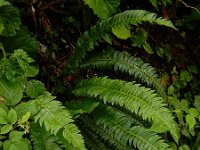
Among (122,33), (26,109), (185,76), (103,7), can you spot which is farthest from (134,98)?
(185,76)

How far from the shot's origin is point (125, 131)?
2992 millimetres

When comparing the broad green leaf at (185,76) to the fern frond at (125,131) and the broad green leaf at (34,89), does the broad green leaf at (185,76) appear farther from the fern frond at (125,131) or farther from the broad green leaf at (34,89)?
the broad green leaf at (34,89)

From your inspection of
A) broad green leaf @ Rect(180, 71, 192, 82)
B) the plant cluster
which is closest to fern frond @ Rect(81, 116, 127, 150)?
the plant cluster

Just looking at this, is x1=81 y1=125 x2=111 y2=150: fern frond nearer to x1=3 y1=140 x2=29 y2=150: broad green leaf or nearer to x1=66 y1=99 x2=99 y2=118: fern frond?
x1=66 y1=99 x2=99 y2=118: fern frond

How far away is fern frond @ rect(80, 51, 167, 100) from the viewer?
3405 millimetres

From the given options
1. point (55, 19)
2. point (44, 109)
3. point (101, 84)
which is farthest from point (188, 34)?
point (44, 109)

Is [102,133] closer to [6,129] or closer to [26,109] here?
[26,109]

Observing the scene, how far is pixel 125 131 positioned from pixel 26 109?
863mm

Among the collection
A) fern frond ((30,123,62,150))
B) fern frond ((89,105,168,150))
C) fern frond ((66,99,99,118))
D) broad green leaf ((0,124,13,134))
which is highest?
broad green leaf ((0,124,13,134))

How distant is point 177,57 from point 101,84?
73.2 inches

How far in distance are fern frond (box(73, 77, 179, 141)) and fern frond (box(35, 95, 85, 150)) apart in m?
0.51

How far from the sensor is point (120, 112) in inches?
125

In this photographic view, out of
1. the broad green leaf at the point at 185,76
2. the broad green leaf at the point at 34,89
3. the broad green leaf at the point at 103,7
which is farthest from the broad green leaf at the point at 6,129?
the broad green leaf at the point at 185,76

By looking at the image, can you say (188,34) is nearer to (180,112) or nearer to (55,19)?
(180,112)
